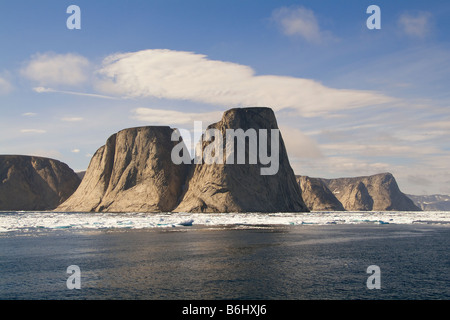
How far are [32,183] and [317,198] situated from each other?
11964cm

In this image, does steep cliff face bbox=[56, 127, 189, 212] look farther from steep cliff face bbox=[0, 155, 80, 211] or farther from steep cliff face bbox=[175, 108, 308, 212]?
Result: steep cliff face bbox=[0, 155, 80, 211]

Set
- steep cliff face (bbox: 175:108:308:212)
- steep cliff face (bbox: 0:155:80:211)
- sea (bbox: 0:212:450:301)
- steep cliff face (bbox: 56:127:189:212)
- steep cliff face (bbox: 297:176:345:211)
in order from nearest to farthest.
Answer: sea (bbox: 0:212:450:301)
steep cliff face (bbox: 175:108:308:212)
steep cliff face (bbox: 56:127:189:212)
steep cliff face (bbox: 0:155:80:211)
steep cliff face (bbox: 297:176:345:211)

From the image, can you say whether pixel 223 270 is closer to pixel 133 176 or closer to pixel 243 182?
pixel 243 182

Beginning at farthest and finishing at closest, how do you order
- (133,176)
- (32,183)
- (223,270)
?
(32,183), (133,176), (223,270)

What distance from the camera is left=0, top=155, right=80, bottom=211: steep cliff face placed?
136125 millimetres

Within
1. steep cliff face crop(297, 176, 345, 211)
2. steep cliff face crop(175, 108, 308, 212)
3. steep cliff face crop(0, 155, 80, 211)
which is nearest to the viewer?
steep cliff face crop(175, 108, 308, 212)

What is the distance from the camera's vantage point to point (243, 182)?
9800 cm

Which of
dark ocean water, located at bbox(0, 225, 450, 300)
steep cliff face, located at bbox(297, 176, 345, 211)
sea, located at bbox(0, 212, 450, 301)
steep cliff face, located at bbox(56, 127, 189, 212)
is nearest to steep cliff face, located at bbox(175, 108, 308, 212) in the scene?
steep cliff face, located at bbox(56, 127, 189, 212)

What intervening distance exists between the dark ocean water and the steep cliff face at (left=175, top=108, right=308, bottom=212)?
66.6 m

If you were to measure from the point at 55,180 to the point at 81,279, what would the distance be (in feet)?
472

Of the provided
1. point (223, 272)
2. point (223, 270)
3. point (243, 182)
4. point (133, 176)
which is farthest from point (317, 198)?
point (223, 272)

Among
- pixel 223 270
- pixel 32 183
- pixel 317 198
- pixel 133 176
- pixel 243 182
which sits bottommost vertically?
pixel 317 198

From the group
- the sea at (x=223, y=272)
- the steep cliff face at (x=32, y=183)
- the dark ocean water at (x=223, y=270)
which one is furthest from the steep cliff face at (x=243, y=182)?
the sea at (x=223, y=272)
